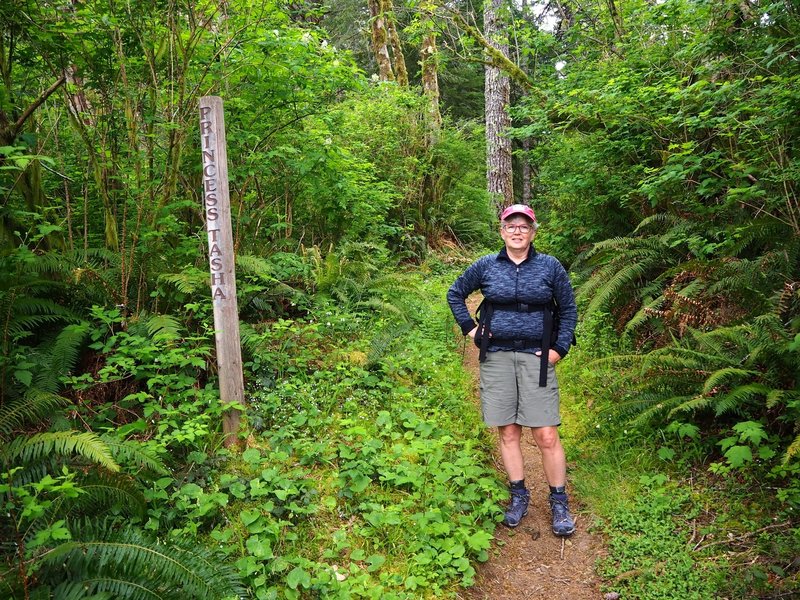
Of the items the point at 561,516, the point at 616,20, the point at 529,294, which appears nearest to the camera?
the point at 529,294

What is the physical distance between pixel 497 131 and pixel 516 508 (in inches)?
487

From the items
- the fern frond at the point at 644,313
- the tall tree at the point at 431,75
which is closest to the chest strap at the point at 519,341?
the fern frond at the point at 644,313

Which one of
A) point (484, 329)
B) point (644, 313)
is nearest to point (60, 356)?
point (484, 329)

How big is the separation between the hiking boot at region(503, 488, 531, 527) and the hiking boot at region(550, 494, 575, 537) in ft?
0.68

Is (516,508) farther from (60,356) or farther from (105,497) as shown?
(60,356)

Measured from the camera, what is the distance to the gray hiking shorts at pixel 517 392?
3.94m

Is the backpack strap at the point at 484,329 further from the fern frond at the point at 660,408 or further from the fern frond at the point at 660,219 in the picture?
the fern frond at the point at 660,219

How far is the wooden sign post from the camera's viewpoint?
4223 millimetres

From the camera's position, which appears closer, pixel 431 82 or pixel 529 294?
pixel 529 294

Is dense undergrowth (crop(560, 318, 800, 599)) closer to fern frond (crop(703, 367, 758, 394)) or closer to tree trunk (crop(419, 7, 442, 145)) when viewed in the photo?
fern frond (crop(703, 367, 758, 394))

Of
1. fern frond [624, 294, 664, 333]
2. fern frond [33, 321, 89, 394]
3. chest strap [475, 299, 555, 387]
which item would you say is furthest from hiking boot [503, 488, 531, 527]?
fern frond [33, 321, 89, 394]

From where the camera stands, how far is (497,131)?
14.6 metres

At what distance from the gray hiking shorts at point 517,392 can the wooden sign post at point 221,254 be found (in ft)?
6.86

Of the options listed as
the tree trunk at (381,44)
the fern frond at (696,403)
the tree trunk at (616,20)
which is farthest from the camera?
the tree trunk at (381,44)
